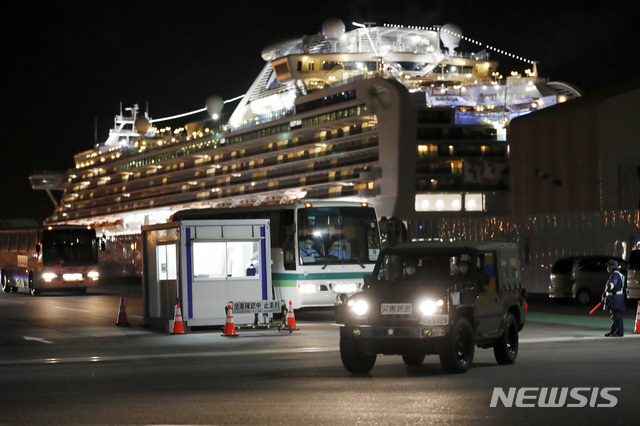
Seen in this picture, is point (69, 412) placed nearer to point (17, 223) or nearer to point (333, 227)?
point (333, 227)

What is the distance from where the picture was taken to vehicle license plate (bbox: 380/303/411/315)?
41.7 ft

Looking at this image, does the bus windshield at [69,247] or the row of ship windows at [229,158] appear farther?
the row of ship windows at [229,158]

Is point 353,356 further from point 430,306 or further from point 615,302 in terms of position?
point 615,302

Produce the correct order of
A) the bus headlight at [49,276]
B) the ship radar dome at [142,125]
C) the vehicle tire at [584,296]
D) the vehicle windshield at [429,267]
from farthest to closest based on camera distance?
the ship radar dome at [142,125] → the bus headlight at [49,276] → the vehicle tire at [584,296] → the vehicle windshield at [429,267]

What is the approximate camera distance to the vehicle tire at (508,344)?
45.1ft

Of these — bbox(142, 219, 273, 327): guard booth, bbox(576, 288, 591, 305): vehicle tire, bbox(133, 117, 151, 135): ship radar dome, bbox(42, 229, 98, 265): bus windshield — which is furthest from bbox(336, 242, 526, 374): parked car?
bbox(133, 117, 151, 135): ship radar dome

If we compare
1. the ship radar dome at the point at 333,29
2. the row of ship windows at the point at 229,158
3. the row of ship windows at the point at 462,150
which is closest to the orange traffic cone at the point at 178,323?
the row of ship windows at the point at 462,150

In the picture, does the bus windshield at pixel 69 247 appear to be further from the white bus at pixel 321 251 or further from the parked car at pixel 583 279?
the parked car at pixel 583 279

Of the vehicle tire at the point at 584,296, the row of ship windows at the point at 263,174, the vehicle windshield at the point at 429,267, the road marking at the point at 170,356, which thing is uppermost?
the row of ship windows at the point at 263,174

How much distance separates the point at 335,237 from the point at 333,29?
74.3m

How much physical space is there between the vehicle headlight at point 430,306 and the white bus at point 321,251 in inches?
459

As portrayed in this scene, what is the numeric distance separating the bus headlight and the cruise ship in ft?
85.5

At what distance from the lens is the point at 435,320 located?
1254 centimetres

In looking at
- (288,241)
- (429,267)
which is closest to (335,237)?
(288,241)
